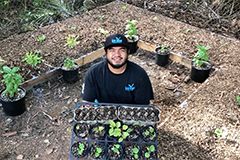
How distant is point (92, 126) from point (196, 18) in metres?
3.86

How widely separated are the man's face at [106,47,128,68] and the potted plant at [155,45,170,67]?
2.07 m

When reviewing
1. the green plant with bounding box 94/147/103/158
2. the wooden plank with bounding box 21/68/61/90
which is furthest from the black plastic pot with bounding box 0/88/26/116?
the green plant with bounding box 94/147/103/158

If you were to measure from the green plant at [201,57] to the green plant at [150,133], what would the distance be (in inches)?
77.2

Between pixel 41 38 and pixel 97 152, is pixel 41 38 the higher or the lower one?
the lower one

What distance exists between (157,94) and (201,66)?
0.69m

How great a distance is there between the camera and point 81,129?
9.62 ft

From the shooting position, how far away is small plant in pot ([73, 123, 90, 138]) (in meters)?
2.89

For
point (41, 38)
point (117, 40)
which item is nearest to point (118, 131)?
point (117, 40)

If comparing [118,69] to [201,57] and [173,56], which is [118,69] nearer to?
[201,57]

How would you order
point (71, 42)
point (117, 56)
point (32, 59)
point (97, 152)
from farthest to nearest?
1. point (71, 42)
2. point (32, 59)
3. point (117, 56)
4. point (97, 152)

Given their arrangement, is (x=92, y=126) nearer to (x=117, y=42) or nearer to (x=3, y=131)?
(x=117, y=42)

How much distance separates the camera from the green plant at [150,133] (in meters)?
2.90

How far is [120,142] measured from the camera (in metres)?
2.85

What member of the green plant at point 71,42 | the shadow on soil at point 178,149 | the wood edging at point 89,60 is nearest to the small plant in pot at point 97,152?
the shadow on soil at point 178,149
